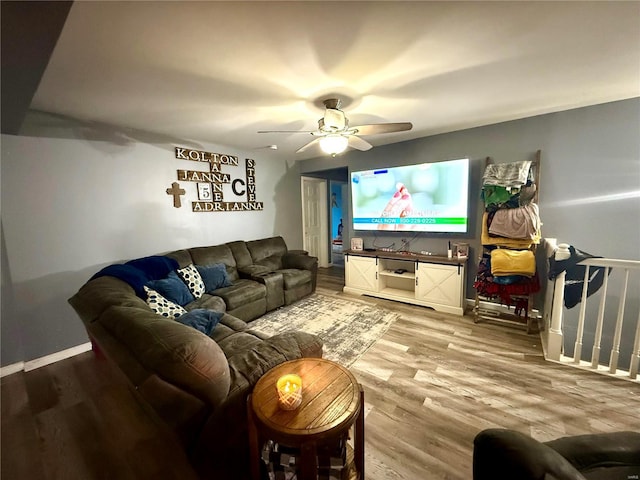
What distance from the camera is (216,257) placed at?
3.54 meters

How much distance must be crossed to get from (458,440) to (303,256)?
9.88 feet

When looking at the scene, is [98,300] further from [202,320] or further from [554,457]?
[554,457]

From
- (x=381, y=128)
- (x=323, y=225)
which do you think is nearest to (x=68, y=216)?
(x=381, y=128)

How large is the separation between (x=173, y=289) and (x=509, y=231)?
3.70 meters

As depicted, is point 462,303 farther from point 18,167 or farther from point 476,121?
point 18,167

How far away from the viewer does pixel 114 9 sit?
119 centimetres

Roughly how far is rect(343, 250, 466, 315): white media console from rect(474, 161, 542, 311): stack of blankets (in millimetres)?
331

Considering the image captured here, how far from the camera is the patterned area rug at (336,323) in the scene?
2568 mm

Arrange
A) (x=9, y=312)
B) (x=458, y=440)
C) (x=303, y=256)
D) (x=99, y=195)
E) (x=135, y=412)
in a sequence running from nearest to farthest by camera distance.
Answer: (x=458, y=440) → (x=135, y=412) → (x=9, y=312) → (x=99, y=195) → (x=303, y=256)

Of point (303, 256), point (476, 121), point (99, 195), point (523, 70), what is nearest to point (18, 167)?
point (99, 195)

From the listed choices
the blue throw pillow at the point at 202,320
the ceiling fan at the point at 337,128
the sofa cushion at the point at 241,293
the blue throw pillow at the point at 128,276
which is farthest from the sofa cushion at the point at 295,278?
the ceiling fan at the point at 337,128

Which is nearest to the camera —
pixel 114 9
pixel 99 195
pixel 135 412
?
pixel 114 9

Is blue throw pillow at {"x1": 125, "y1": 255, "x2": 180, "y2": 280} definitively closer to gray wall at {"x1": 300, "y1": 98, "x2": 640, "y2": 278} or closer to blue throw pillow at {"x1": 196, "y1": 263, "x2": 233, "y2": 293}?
blue throw pillow at {"x1": 196, "y1": 263, "x2": 233, "y2": 293}

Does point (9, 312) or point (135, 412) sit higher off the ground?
point (9, 312)
